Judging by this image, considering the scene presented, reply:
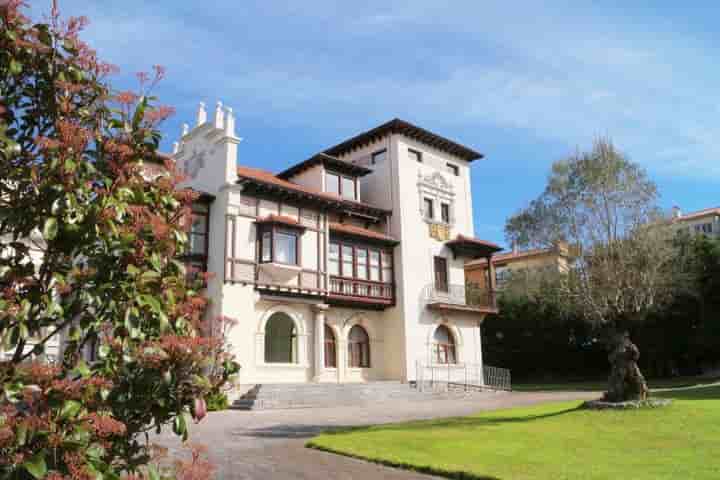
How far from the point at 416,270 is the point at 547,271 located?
40.6ft

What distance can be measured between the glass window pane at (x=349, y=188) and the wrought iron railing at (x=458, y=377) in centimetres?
946

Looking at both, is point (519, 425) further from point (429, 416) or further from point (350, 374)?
point (350, 374)

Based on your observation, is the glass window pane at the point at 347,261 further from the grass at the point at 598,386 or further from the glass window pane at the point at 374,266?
the grass at the point at 598,386

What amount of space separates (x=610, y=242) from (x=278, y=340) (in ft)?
56.2

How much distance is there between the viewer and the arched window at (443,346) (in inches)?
1238

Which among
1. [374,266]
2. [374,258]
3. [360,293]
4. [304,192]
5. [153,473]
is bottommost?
[153,473]

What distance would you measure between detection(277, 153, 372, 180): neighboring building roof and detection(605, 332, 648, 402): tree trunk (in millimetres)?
17019

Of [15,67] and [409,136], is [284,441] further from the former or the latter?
[409,136]

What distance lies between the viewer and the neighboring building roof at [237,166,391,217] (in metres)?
25.1

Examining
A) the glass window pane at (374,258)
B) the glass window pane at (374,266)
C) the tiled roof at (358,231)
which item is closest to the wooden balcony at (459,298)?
the glass window pane at (374,266)

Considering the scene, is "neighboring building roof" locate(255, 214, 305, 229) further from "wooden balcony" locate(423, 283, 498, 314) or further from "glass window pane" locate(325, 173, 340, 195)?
"wooden balcony" locate(423, 283, 498, 314)

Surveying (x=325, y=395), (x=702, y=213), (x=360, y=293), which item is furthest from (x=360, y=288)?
(x=702, y=213)

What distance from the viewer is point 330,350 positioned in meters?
28.2

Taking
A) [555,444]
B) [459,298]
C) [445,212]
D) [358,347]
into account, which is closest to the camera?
[555,444]
